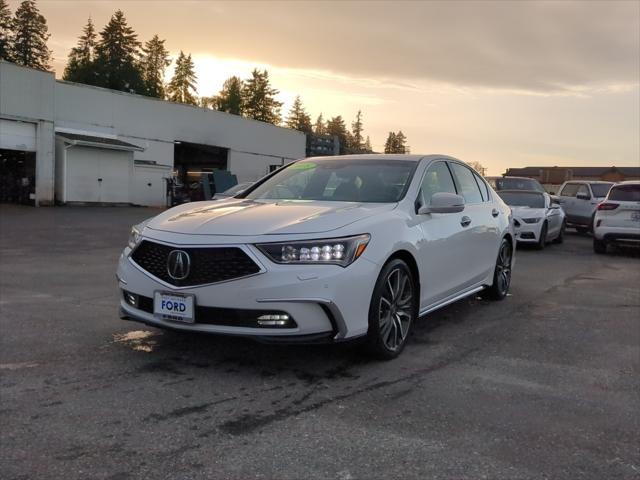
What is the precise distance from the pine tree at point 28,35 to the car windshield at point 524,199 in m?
78.5

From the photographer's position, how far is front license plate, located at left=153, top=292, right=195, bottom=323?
391 cm

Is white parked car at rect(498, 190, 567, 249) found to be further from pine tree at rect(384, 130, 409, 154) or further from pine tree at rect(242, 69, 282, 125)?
pine tree at rect(384, 130, 409, 154)

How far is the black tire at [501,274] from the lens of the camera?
6914 mm

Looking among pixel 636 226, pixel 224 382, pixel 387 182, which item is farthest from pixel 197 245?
pixel 636 226

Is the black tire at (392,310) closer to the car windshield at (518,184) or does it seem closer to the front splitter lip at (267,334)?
the front splitter lip at (267,334)

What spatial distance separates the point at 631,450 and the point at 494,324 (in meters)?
2.83

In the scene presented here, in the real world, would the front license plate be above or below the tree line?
below

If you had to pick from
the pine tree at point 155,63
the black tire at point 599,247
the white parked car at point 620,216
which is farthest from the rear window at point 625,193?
the pine tree at point 155,63

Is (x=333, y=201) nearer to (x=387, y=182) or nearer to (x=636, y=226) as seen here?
(x=387, y=182)

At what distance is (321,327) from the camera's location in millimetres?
3854

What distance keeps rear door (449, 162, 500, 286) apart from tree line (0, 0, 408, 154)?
2962 inches

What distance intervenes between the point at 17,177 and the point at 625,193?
82.3 feet

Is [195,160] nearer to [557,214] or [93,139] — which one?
[93,139]

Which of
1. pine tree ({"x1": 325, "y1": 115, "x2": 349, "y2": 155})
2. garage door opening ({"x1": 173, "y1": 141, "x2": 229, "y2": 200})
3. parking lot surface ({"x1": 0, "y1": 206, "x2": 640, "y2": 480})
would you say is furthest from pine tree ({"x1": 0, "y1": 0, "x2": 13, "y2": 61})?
parking lot surface ({"x1": 0, "y1": 206, "x2": 640, "y2": 480})
